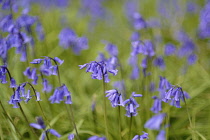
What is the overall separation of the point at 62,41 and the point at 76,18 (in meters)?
4.07

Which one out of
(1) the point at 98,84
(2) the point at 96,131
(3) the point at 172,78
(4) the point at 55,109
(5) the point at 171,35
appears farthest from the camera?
(5) the point at 171,35

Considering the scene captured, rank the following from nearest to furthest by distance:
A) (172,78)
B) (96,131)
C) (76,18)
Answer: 1. (96,131)
2. (172,78)
3. (76,18)

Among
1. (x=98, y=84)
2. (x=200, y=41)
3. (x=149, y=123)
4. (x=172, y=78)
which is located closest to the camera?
(x=149, y=123)

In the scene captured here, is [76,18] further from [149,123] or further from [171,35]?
[149,123]

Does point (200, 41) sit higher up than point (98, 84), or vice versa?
point (200, 41)

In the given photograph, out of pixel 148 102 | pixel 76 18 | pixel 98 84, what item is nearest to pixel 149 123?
pixel 148 102

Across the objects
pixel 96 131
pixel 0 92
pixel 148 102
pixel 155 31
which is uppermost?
pixel 155 31

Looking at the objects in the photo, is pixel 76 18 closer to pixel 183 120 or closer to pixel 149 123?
pixel 183 120

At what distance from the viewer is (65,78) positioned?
5.01 metres

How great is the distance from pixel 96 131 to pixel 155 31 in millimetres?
3942

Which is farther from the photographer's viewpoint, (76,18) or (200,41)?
(76,18)

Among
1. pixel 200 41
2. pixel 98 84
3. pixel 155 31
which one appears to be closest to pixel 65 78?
pixel 98 84

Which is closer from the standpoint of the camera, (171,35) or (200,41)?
(200,41)

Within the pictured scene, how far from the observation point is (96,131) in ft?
12.1
